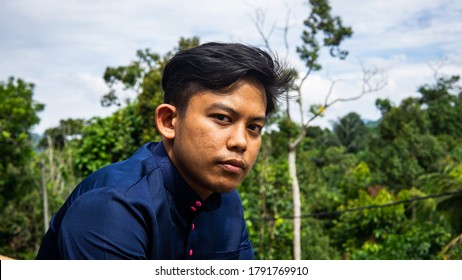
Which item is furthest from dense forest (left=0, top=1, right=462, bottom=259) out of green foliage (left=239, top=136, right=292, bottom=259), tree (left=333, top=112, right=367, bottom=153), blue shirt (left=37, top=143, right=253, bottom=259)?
blue shirt (left=37, top=143, right=253, bottom=259)

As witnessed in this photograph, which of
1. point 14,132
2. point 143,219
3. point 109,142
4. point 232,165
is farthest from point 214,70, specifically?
point 14,132

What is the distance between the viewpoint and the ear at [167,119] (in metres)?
1.49

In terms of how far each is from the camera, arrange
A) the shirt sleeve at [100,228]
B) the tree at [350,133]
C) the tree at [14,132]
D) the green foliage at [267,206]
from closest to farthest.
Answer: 1. the shirt sleeve at [100,228]
2. the green foliage at [267,206]
3. the tree at [14,132]
4. the tree at [350,133]

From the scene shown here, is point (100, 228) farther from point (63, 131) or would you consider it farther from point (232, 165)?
point (63, 131)

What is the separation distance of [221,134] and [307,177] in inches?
907

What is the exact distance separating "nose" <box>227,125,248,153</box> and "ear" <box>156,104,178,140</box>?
6.9 inches

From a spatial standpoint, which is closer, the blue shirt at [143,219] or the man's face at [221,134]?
the blue shirt at [143,219]

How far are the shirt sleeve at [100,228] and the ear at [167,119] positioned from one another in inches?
10.1

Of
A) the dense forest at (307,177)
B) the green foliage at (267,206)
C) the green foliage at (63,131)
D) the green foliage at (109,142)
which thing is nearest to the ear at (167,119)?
the dense forest at (307,177)

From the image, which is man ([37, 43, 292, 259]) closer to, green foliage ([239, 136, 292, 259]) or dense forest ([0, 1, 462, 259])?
dense forest ([0, 1, 462, 259])

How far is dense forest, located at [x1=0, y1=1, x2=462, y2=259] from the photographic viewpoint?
46.9ft

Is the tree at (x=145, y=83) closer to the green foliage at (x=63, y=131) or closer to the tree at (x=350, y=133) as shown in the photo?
the green foliage at (x=63, y=131)

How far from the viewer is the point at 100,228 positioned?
1269 millimetres

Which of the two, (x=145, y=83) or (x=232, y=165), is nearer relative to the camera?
(x=232, y=165)
